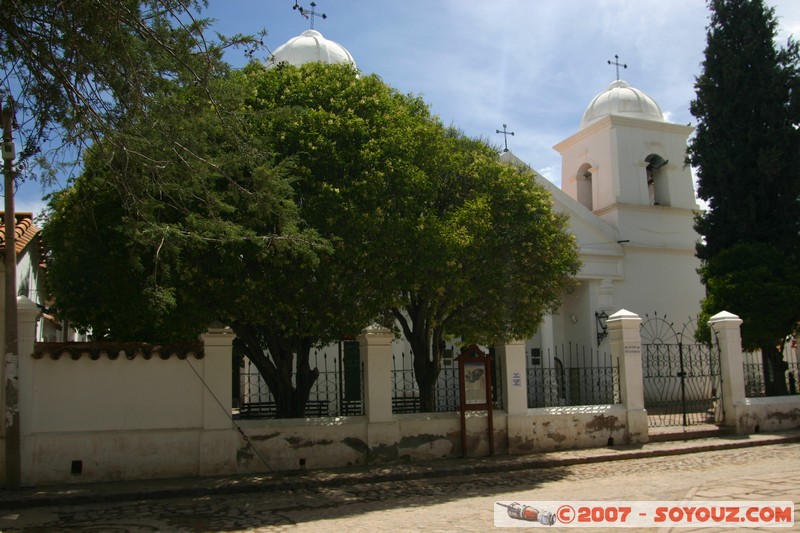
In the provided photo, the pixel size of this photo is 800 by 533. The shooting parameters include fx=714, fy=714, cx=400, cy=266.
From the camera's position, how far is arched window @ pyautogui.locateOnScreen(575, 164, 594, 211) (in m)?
23.5

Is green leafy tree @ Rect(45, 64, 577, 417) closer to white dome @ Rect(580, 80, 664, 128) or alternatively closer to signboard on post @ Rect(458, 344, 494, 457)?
signboard on post @ Rect(458, 344, 494, 457)

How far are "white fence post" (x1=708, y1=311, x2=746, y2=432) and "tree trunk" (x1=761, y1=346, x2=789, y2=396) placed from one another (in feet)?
5.85

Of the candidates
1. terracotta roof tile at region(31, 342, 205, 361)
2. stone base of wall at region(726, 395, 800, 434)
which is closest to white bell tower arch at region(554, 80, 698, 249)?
stone base of wall at region(726, 395, 800, 434)

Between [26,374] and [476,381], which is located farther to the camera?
[476,381]

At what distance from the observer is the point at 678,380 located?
20672mm

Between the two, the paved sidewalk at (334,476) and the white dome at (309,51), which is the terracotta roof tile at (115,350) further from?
the white dome at (309,51)

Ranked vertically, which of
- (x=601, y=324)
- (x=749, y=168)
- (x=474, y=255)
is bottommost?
(x=601, y=324)

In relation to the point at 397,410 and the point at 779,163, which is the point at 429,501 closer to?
the point at 397,410

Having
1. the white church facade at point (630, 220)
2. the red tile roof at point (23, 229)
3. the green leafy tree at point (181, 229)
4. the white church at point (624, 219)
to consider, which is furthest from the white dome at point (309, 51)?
the green leafy tree at point (181, 229)

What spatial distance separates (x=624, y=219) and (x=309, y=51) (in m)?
10.8

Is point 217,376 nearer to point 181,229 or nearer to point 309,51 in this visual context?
point 181,229

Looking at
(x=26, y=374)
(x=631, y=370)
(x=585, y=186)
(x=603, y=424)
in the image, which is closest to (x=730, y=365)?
(x=631, y=370)

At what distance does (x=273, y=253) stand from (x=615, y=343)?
7.39 meters

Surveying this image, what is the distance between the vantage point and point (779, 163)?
17.2 metres
